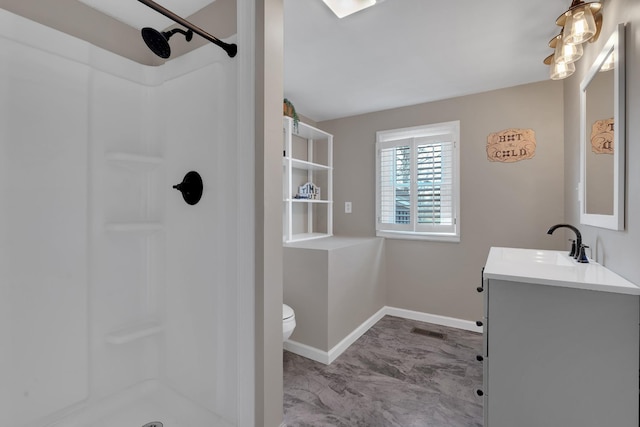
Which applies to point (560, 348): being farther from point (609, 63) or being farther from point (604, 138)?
point (609, 63)

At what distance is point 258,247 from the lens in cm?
122

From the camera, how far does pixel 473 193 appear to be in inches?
108

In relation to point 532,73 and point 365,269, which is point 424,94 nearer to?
point 532,73

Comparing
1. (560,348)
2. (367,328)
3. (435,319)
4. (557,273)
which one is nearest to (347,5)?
(557,273)

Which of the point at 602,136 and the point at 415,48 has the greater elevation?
the point at 415,48

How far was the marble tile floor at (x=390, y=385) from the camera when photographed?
5.31ft
